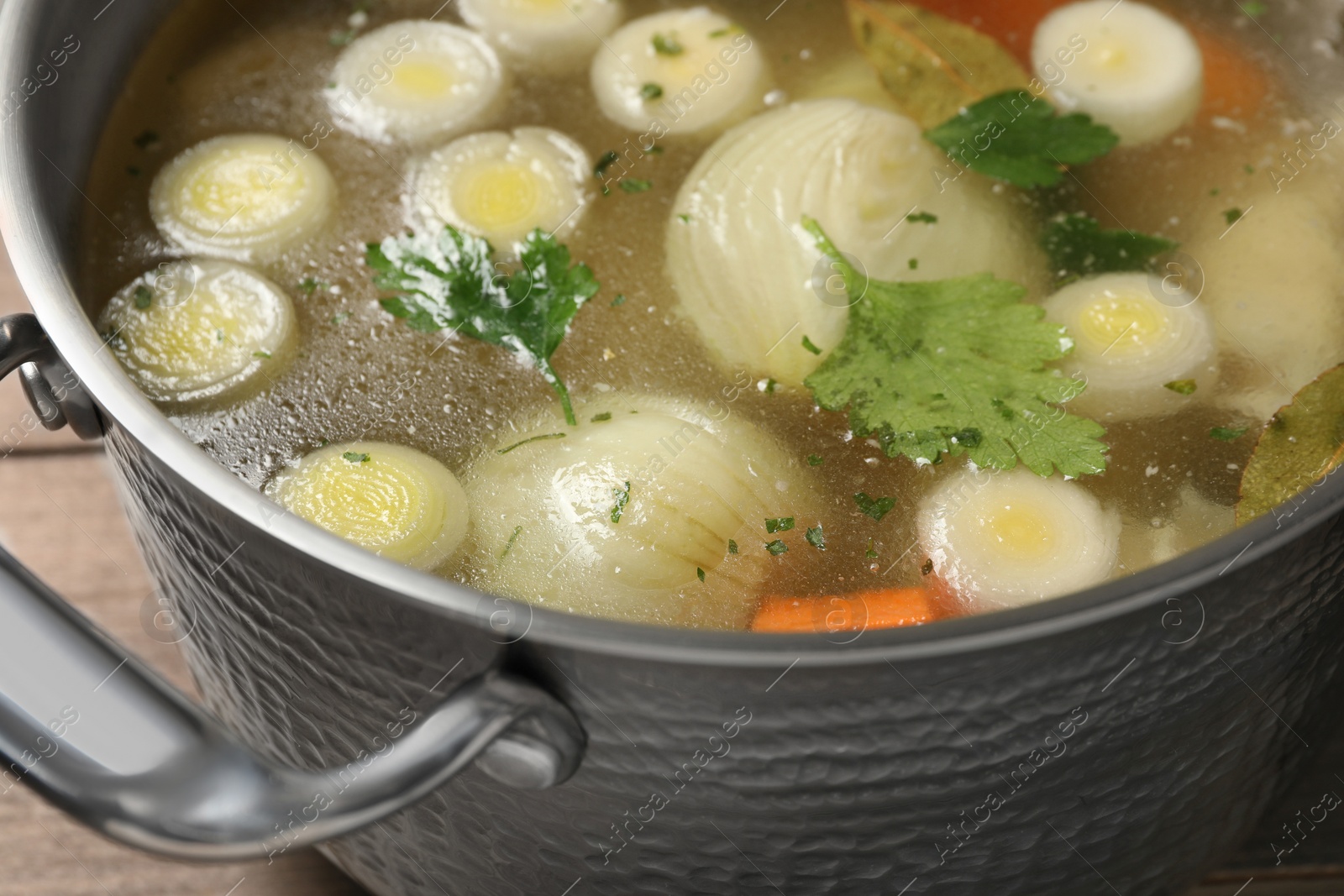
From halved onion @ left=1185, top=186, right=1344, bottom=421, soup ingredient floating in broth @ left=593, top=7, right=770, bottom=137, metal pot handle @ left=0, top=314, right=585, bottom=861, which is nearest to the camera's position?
metal pot handle @ left=0, top=314, right=585, bottom=861

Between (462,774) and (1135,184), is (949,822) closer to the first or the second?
(462,774)

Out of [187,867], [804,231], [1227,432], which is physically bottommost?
[187,867]

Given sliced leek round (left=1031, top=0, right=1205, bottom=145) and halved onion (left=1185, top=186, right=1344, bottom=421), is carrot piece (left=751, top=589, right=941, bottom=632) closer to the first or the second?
halved onion (left=1185, top=186, right=1344, bottom=421)

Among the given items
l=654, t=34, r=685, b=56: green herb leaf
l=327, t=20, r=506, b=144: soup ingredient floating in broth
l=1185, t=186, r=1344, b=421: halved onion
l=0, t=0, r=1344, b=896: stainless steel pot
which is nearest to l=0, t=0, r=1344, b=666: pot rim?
l=0, t=0, r=1344, b=896: stainless steel pot

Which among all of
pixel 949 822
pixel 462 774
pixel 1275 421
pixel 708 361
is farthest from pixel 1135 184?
pixel 462 774

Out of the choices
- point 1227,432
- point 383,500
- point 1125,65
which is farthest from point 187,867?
point 1125,65

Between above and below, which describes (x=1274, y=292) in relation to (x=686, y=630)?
below

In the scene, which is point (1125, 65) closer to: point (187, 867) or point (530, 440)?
point (530, 440)
